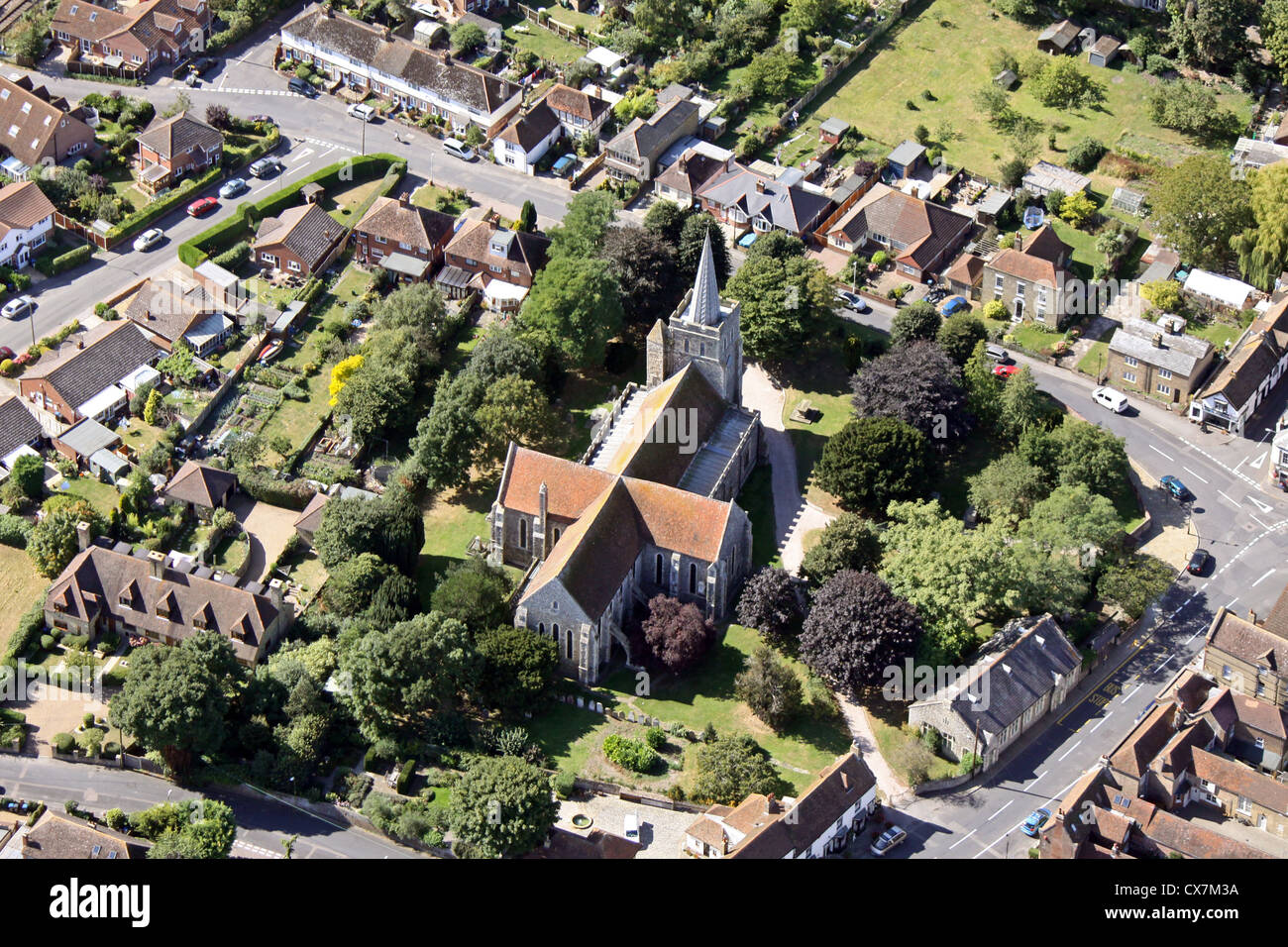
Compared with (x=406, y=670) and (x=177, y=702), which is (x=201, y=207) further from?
(x=406, y=670)

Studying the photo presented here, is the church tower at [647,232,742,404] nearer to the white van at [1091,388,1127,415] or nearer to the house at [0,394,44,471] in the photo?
the white van at [1091,388,1127,415]

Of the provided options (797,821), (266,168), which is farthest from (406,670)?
(266,168)

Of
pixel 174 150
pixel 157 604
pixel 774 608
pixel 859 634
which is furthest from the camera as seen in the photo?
pixel 174 150

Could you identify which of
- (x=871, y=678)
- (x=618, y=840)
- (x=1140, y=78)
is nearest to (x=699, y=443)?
(x=871, y=678)

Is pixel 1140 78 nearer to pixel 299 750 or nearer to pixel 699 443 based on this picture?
pixel 699 443

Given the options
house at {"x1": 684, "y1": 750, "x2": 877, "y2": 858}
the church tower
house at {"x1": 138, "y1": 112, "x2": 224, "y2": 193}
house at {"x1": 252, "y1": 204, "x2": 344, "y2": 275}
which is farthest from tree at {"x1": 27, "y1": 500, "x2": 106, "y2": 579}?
house at {"x1": 684, "y1": 750, "x2": 877, "y2": 858}

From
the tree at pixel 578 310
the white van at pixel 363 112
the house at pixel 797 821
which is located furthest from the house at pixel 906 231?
the house at pixel 797 821

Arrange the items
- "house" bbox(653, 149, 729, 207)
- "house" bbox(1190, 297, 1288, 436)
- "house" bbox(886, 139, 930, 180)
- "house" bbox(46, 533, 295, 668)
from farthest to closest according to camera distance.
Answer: "house" bbox(886, 139, 930, 180), "house" bbox(653, 149, 729, 207), "house" bbox(1190, 297, 1288, 436), "house" bbox(46, 533, 295, 668)
